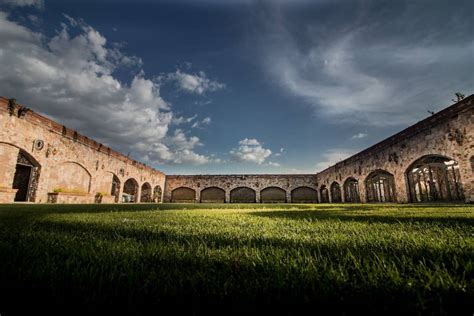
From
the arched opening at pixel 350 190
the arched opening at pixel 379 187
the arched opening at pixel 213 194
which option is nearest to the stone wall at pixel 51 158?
the arched opening at pixel 213 194

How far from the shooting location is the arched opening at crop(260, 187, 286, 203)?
25859 mm

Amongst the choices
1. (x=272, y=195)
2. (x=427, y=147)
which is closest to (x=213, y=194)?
(x=272, y=195)

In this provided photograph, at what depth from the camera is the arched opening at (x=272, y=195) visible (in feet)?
84.8

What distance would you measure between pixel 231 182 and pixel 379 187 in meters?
15.0

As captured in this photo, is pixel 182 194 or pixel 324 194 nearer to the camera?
pixel 324 194

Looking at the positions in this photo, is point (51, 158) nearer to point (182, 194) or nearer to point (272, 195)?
point (182, 194)

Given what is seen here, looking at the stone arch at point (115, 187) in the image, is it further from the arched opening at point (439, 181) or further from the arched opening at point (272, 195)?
the arched opening at point (439, 181)

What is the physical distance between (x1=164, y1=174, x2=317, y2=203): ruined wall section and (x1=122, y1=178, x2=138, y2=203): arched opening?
5.71 metres

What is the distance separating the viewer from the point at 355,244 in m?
1.40

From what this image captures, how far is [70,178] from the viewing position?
40.9 ft

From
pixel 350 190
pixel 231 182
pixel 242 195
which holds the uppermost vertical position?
pixel 231 182

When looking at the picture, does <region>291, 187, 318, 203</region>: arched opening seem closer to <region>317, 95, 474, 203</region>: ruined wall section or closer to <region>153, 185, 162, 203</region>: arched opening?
<region>317, 95, 474, 203</region>: ruined wall section

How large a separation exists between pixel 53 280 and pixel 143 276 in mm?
309

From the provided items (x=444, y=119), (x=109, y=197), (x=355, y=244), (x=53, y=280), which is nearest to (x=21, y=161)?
(x=109, y=197)
